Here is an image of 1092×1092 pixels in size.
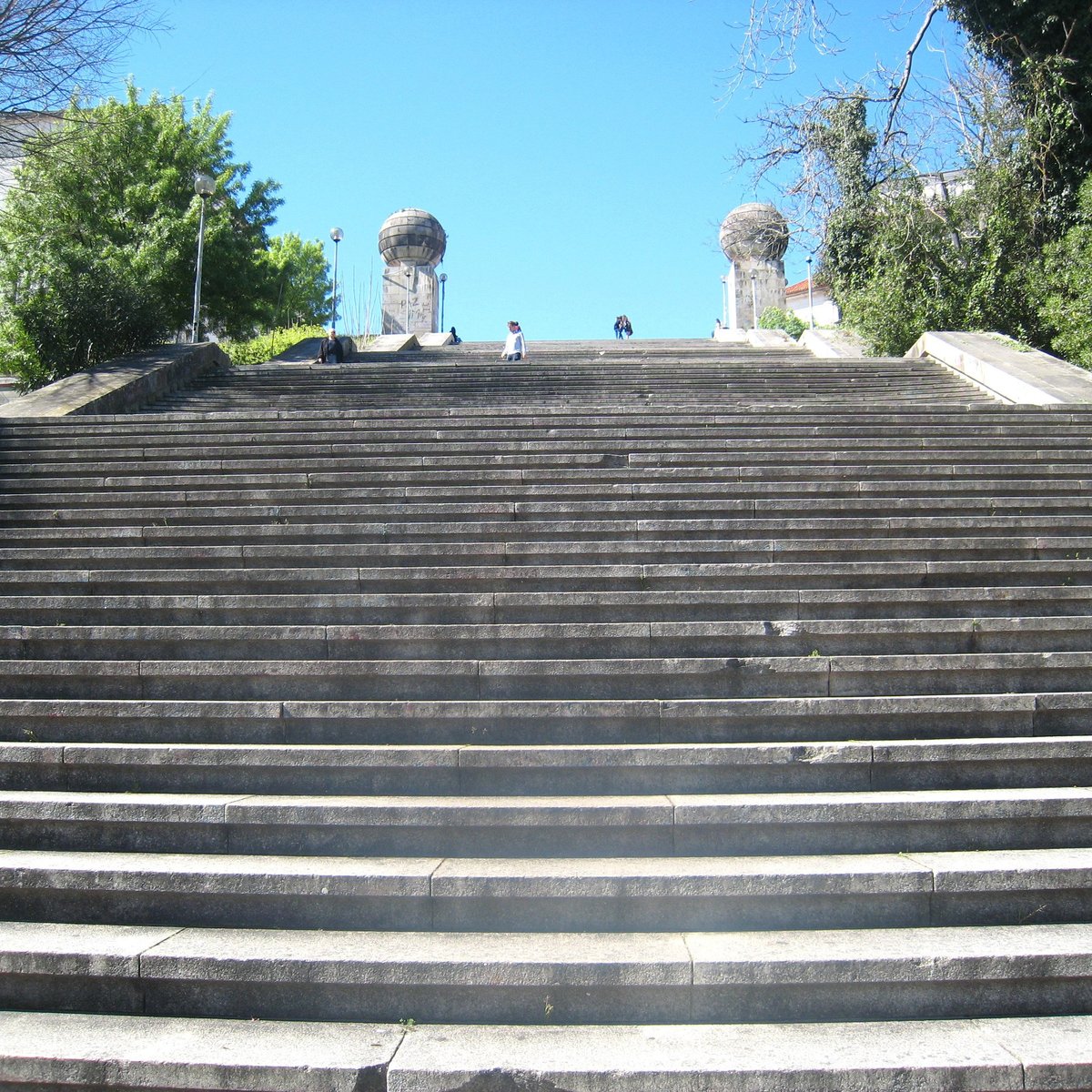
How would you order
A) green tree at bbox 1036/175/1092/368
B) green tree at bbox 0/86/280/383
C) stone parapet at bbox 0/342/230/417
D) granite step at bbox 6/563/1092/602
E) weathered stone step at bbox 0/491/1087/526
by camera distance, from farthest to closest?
green tree at bbox 0/86/280/383 → green tree at bbox 1036/175/1092/368 → stone parapet at bbox 0/342/230/417 → weathered stone step at bbox 0/491/1087/526 → granite step at bbox 6/563/1092/602

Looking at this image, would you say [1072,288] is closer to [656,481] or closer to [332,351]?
[656,481]

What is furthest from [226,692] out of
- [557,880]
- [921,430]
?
[921,430]

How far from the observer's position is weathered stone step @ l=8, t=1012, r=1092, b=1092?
2836mm

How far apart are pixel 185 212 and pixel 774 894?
83.8 ft

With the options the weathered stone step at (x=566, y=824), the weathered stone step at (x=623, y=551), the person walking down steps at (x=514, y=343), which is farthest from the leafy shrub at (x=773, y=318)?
the weathered stone step at (x=566, y=824)

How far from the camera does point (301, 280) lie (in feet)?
130

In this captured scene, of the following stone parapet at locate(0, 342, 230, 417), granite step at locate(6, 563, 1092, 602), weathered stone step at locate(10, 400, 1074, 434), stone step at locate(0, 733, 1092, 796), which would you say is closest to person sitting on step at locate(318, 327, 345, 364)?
stone parapet at locate(0, 342, 230, 417)

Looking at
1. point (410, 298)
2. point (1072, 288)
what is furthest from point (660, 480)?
point (410, 298)

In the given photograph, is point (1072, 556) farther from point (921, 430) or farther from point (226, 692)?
point (226, 692)

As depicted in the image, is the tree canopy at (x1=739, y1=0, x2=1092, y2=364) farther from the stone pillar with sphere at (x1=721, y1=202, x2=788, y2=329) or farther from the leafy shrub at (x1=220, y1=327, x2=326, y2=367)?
the leafy shrub at (x1=220, y1=327, x2=326, y2=367)

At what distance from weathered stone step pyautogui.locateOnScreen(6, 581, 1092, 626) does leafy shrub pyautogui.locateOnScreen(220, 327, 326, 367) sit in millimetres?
20279

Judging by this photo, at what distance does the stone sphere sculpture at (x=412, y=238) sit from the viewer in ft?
76.9

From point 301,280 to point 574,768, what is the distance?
39.3 metres

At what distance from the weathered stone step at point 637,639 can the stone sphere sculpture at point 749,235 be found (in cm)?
1854
